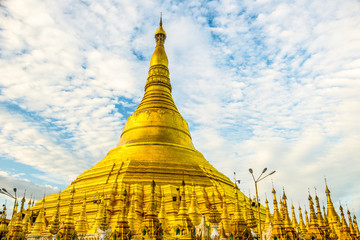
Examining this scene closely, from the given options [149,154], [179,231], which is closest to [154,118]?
[149,154]

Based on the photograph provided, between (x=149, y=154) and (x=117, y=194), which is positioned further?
(x=149, y=154)

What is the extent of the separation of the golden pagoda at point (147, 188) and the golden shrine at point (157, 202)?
0.15 ft

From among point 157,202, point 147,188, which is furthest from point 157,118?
point 157,202

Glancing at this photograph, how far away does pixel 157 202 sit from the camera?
895 inches

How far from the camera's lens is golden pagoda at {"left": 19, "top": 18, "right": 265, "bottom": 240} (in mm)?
16031

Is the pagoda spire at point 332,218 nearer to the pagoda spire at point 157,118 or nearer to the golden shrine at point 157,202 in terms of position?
the golden shrine at point 157,202

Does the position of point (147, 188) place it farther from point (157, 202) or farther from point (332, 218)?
point (332, 218)

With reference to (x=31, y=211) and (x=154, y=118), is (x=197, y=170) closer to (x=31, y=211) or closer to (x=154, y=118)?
(x=154, y=118)

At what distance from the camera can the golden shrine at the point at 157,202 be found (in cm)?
1376

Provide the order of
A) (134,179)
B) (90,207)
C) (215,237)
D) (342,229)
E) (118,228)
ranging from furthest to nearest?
(134,179), (90,207), (342,229), (215,237), (118,228)

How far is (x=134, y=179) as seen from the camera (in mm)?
25453

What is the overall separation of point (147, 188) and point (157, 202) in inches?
88.8

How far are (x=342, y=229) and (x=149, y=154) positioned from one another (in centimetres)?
1858

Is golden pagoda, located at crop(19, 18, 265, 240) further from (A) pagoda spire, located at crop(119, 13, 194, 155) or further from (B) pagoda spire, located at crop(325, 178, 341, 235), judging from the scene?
(B) pagoda spire, located at crop(325, 178, 341, 235)
